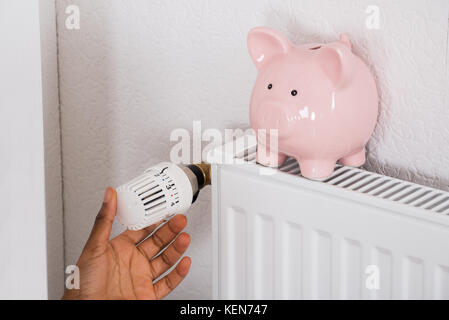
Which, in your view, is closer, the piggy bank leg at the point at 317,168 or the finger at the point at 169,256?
the piggy bank leg at the point at 317,168

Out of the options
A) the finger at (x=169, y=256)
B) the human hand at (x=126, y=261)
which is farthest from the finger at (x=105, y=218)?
the finger at (x=169, y=256)

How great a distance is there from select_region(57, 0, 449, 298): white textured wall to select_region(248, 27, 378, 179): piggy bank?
0.15ft

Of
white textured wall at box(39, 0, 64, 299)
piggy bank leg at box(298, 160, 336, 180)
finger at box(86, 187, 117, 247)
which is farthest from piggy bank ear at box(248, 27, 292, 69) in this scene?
white textured wall at box(39, 0, 64, 299)

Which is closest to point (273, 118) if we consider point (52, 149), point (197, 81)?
point (197, 81)

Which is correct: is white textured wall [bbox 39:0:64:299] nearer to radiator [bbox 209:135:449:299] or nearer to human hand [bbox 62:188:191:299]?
human hand [bbox 62:188:191:299]

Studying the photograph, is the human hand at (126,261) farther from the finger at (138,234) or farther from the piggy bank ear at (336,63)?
the piggy bank ear at (336,63)

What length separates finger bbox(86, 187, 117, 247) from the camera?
0.65 meters

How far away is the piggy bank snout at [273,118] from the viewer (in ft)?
1.89

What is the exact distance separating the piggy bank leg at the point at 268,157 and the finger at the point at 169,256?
0.60ft

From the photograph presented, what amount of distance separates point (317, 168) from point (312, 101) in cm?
8

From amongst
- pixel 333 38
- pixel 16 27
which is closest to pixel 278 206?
pixel 333 38

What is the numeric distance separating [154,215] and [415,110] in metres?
0.31

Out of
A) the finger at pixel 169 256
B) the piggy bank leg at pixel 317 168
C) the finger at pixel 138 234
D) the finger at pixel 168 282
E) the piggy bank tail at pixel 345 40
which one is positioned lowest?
the finger at pixel 168 282
